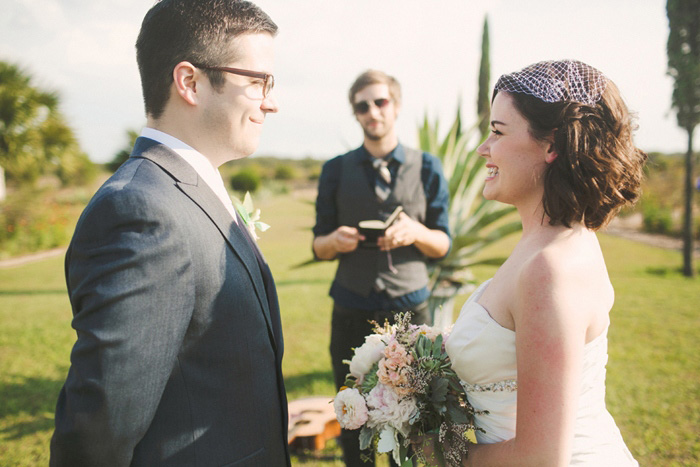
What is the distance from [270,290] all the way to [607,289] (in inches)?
47.8

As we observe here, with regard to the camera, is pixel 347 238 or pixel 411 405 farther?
pixel 347 238

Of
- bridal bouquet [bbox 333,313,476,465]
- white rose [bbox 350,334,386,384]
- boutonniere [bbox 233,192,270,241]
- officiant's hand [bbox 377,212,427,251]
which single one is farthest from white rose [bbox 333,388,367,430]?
officiant's hand [bbox 377,212,427,251]

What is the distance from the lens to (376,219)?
362 centimetres

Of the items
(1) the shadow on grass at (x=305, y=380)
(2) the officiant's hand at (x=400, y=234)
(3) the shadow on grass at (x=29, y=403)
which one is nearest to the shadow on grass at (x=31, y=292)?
(3) the shadow on grass at (x=29, y=403)

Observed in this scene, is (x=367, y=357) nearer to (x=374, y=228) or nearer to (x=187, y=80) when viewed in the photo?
(x=187, y=80)

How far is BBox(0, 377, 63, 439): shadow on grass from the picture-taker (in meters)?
4.74

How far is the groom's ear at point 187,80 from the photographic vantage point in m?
1.57

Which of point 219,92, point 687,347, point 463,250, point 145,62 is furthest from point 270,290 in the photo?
point 687,347

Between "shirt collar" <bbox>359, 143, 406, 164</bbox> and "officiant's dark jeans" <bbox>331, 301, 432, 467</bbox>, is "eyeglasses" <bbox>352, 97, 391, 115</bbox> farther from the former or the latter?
"officiant's dark jeans" <bbox>331, 301, 432, 467</bbox>

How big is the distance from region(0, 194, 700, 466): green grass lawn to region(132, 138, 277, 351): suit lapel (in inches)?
120

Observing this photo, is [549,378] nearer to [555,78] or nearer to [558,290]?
[558,290]

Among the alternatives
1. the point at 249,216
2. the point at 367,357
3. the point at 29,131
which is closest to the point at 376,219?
the point at 249,216

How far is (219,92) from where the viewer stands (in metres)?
1.64

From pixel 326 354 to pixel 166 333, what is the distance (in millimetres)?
5605
